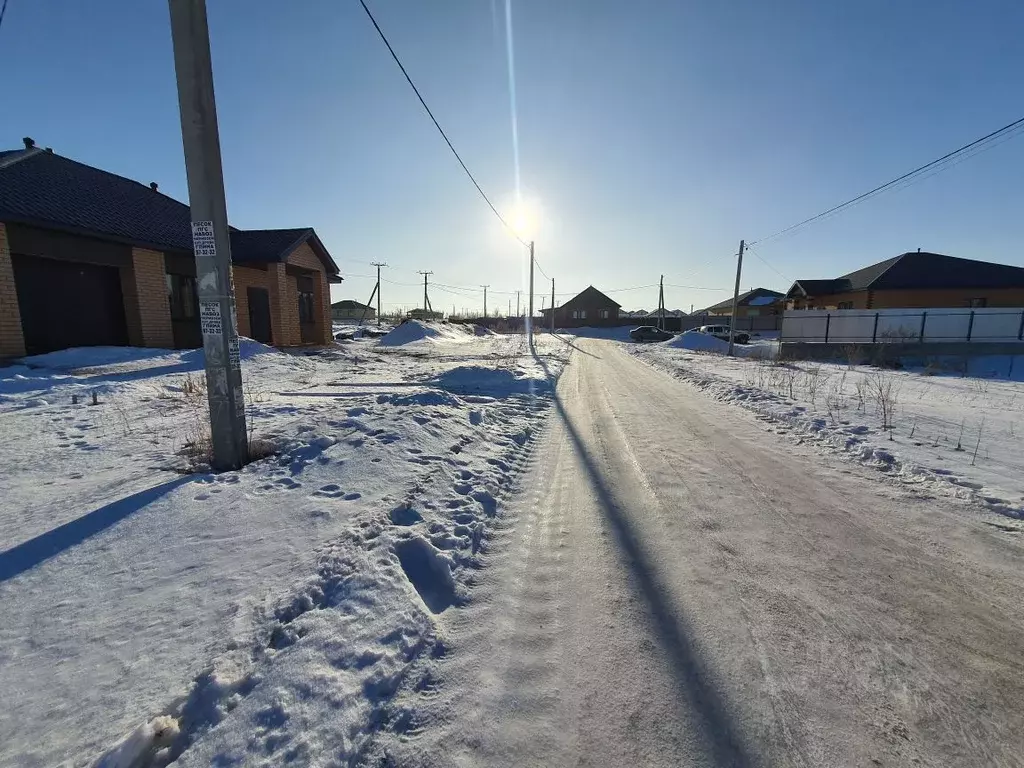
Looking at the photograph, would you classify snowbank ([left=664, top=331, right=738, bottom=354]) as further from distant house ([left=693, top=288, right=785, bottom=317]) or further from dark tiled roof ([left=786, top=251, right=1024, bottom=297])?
distant house ([left=693, top=288, right=785, bottom=317])

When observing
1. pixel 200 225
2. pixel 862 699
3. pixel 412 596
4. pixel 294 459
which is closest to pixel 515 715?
pixel 412 596

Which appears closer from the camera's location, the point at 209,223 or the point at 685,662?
the point at 685,662

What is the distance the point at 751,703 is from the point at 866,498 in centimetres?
332

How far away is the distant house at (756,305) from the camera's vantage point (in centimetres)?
5216

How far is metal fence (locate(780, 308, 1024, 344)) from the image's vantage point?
20312 mm

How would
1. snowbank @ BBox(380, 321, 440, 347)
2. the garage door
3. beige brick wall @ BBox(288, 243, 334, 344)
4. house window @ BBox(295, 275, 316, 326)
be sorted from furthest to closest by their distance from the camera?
snowbank @ BBox(380, 321, 440, 347), house window @ BBox(295, 275, 316, 326), beige brick wall @ BBox(288, 243, 334, 344), the garage door

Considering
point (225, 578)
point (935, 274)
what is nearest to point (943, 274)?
point (935, 274)

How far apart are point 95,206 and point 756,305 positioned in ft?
196

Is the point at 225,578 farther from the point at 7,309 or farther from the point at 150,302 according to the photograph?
the point at 150,302

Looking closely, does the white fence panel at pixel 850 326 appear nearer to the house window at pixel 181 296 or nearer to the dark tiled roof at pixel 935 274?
the dark tiled roof at pixel 935 274

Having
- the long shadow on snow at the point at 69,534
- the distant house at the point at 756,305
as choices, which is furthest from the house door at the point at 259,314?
the distant house at the point at 756,305

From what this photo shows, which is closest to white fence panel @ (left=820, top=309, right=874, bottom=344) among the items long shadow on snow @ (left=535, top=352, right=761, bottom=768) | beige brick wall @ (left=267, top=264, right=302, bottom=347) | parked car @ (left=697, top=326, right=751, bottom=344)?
parked car @ (left=697, top=326, right=751, bottom=344)

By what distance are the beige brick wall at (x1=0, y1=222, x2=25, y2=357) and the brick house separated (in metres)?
0.02

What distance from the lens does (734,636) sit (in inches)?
95.1
